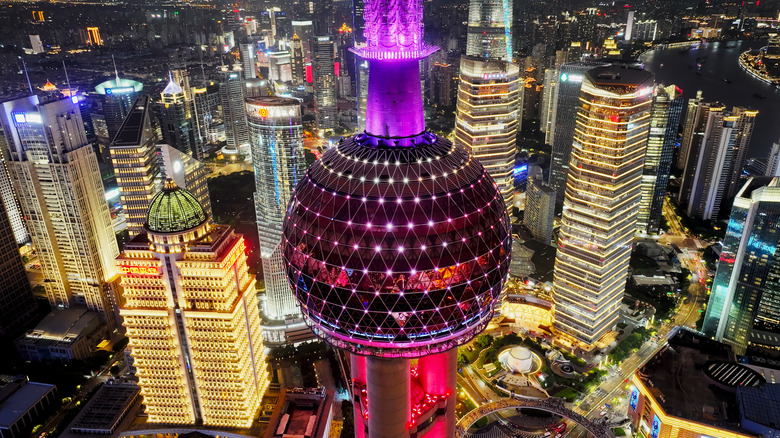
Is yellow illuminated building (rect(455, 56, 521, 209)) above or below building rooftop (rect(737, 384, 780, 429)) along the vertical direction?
above

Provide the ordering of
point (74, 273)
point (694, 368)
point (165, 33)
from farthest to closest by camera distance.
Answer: point (165, 33) < point (74, 273) < point (694, 368)

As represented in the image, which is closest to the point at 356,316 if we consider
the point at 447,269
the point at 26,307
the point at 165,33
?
the point at 447,269

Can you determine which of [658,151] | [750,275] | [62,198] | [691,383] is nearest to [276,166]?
[62,198]

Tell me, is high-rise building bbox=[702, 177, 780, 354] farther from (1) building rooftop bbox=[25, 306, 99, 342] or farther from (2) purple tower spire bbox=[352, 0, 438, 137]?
(1) building rooftop bbox=[25, 306, 99, 342]

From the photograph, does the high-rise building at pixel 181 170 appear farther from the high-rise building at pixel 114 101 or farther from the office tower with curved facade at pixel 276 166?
the high-rise building at pixel 114 101

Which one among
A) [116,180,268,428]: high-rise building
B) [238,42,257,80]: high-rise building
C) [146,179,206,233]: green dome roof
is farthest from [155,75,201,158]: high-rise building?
[116,180,268,428]: high-rise building

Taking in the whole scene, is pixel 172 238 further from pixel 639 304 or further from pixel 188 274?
pixel 639 304
